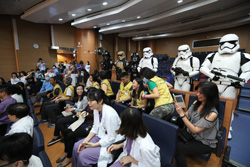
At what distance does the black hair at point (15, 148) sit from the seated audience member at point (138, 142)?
2.26ft

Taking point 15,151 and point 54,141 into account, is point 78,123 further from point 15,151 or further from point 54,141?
point 15,151

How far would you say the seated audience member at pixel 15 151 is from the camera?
83 cm

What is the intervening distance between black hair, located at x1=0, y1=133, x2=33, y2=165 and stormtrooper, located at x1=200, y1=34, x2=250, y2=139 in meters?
2.48

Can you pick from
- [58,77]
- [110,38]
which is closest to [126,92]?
[58,77]

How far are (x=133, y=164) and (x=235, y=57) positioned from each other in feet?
7.22

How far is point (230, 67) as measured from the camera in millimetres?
1975

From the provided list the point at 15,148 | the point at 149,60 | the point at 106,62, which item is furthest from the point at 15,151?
the point at 106,62

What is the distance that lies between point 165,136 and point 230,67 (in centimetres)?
169

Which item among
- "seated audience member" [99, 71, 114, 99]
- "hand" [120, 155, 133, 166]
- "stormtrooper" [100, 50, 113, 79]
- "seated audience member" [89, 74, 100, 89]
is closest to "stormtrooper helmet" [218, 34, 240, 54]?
"hand" [120, 155, 133, 166]

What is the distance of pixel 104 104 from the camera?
5.16ft

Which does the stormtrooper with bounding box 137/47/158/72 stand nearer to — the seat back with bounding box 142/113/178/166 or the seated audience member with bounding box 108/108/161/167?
the seat back with bounding box 142/113/178/166

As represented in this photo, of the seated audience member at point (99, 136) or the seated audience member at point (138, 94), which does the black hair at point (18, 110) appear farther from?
the seated audience member at point (138, 94)

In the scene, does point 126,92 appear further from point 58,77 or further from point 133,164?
point 58,77

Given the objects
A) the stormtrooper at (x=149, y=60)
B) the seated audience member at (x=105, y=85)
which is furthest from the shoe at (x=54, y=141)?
the stormtrooper at (x=149, y=60)
